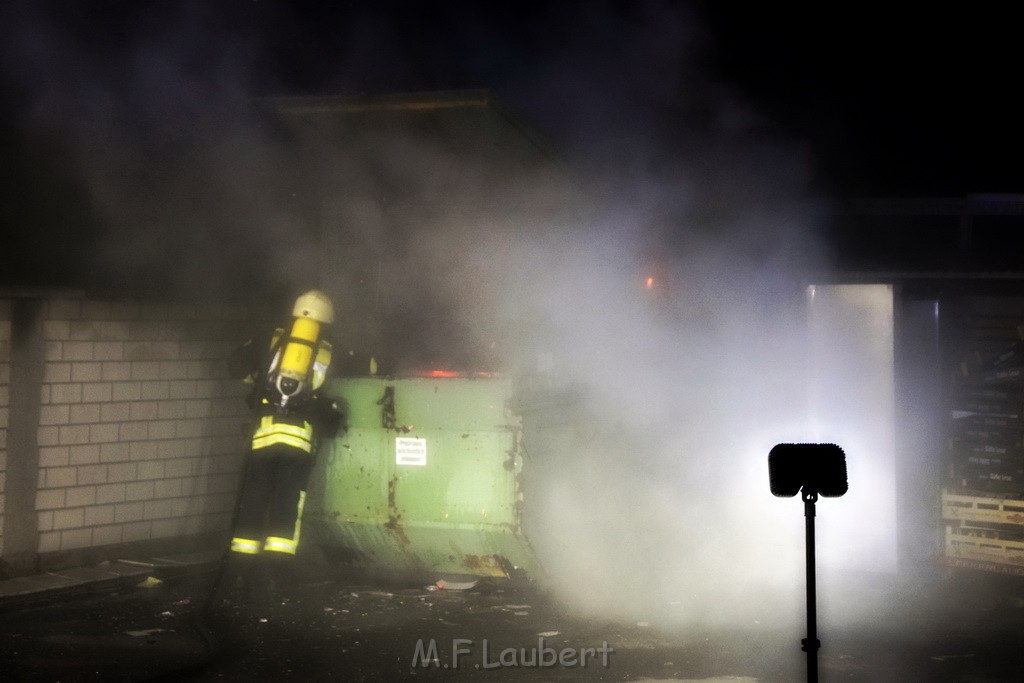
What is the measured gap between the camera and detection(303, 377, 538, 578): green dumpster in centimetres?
691

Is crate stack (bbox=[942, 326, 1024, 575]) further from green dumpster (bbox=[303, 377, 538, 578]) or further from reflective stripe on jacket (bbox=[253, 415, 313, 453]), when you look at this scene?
reflective stripe on jacket (bbox=[253, 415, 313, 453])

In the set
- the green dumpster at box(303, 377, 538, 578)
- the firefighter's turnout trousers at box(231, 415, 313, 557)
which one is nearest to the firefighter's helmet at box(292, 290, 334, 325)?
the green dumpster at box(303, 377, 538, 578)

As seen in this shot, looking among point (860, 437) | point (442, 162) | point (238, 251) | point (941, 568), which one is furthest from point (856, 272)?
point (238, 251)

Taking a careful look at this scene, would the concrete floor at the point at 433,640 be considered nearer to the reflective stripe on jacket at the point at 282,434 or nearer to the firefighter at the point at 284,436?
the firefighter at the point at 284,436

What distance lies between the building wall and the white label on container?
217 centimetres

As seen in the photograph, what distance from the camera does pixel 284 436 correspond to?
7.03m

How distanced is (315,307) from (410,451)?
3.82ft

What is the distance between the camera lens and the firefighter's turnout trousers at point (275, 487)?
7.04 meters

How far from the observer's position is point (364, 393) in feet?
23.8

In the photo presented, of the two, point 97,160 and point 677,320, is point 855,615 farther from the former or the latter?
point 97,160

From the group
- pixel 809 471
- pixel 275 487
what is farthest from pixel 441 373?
pixel 809 471

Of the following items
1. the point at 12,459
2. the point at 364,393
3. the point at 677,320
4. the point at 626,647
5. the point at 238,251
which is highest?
the point at 238,251

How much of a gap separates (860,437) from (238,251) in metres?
5.17

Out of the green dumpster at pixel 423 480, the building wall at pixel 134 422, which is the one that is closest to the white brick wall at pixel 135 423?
the building wall at pixel 134 422
